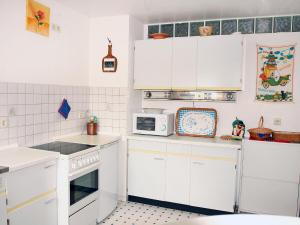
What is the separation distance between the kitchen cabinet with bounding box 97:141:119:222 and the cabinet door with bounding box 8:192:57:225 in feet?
2.10

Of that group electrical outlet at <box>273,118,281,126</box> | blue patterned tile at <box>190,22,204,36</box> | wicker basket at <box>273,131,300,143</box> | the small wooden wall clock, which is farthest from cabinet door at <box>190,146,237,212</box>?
blue patterned tile at <box>190,22,204,36</box>

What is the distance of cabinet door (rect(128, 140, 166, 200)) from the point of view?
11.4 feet

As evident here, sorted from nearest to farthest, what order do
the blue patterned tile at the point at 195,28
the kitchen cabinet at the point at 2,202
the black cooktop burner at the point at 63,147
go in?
the kitchen cabinet at the point at 2,202 < the black cooktop burner at the point at 63,147 < the blue patterned tile at the point at 195,28

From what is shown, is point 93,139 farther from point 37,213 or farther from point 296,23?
point 296,23

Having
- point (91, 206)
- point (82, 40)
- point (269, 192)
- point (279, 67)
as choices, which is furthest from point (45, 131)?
point (279, 67)

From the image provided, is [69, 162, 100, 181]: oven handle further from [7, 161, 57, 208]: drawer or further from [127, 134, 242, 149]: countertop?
[127, 134, 242, 149]: countertop

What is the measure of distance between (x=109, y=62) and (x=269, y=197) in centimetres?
255

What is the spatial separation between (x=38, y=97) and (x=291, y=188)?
2911mm

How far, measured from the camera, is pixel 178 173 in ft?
11.1

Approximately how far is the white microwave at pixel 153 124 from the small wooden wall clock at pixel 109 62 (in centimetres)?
68

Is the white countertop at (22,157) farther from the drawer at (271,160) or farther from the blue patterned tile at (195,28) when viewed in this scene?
the blue patterned tile at (195,28)

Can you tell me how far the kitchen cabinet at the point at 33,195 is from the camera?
2117 mm

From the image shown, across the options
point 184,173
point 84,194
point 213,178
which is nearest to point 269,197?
point 213,178

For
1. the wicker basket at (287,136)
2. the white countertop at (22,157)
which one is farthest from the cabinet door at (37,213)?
the wicker basket at (287,136)
